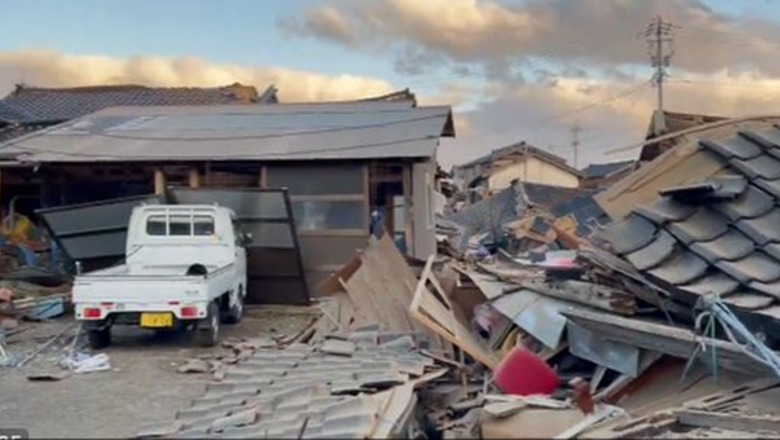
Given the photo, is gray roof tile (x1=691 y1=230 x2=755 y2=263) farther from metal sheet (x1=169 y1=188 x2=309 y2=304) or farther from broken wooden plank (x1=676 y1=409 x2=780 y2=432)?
metal sheet (x1=169 y1=188 x2=309 y2=304)

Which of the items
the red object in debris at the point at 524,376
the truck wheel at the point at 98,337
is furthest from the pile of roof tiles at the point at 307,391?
the truck wheel at the point at 98,337

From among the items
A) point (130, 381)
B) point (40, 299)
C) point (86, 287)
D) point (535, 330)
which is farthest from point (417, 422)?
point (40, 299)

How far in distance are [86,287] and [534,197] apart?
79.3ft

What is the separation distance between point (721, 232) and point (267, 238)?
28.6ft

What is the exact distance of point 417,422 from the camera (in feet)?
21.6

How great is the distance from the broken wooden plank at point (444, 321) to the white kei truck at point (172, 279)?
9.80 feet

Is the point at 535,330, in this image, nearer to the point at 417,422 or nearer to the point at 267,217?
the point at 417,422

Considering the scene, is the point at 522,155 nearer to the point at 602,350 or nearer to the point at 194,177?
the point at 194,177

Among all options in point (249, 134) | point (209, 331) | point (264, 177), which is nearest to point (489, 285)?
point (209, 331)

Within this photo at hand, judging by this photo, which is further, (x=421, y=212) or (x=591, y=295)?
(x=421, y=212)

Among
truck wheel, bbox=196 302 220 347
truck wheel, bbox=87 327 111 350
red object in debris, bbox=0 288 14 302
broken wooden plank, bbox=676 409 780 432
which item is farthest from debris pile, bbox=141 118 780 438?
red object in debris, bbox=0 288 14 302

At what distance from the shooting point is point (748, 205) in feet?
25.5

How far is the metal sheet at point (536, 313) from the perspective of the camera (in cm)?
802

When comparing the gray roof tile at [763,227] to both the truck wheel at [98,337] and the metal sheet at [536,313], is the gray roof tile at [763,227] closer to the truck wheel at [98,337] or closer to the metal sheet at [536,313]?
the metal sheet at [536,313]
